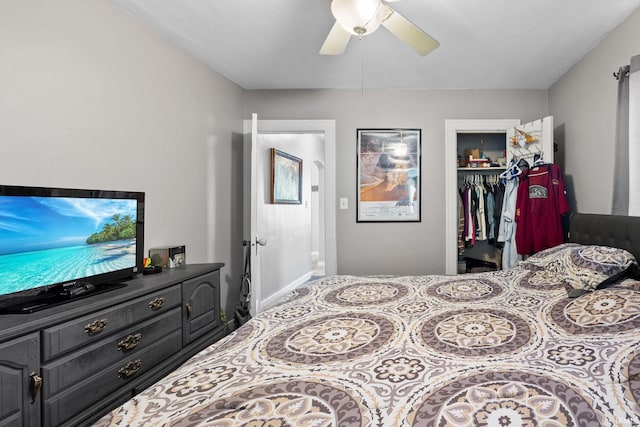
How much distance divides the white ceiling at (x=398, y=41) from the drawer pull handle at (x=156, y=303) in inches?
70.8

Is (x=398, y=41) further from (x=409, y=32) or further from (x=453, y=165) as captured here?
(x=453, y=165)

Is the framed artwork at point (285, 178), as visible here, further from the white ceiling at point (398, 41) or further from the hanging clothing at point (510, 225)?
the hanging clothing at point (510, 225)

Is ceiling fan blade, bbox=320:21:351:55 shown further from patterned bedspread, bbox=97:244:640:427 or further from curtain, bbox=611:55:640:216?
curtain, bbox=611:55:640:216

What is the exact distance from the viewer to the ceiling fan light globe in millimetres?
1592

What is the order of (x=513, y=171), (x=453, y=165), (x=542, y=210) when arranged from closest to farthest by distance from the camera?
(x=542, y=210), (x=513, y=171), (x=453, y=165)

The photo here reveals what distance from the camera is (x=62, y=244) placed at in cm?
166

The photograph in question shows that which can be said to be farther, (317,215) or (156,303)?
(317,215)

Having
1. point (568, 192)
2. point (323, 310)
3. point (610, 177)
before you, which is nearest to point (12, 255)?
point (323, 310)

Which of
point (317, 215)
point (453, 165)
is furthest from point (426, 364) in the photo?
point (317, 215)

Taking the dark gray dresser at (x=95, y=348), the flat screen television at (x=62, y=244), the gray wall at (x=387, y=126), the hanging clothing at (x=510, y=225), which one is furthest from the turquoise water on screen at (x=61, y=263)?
the hanging clothing at (x=510, y=225)

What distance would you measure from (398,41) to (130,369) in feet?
9.04

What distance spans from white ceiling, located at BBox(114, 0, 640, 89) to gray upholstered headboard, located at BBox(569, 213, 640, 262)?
133 cm

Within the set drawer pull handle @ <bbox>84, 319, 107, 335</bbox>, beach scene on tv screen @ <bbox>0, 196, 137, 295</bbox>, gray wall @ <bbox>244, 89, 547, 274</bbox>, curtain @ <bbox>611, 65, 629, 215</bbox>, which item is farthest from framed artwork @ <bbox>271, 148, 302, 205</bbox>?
curtain @ <bbox>611, 65, 629, 215</bbox>

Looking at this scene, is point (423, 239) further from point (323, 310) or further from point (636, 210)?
point (323, 310)
